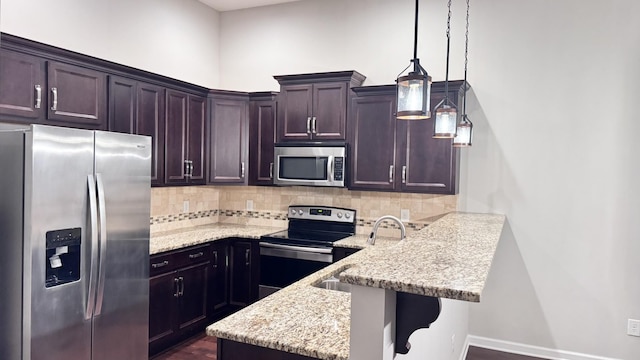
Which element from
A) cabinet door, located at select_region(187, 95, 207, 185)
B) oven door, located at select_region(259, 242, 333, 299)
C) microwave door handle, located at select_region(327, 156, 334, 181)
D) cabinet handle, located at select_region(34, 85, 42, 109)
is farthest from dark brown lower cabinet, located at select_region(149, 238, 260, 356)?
cabinet handle, located at select_region(34, 85, 42, 109)

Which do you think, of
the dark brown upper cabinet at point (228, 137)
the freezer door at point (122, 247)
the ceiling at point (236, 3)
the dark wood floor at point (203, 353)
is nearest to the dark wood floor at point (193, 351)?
the dark wood floor at point (203, 353)

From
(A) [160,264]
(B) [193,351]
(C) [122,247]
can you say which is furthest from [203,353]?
(C) [122,247]

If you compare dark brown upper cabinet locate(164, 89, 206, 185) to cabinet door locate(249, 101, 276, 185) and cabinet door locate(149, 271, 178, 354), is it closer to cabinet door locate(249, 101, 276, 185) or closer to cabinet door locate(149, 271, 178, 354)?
cabinet door locate(249, 101, 276, 185)

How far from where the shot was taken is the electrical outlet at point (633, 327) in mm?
3520

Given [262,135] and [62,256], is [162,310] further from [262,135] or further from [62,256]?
[262,135]

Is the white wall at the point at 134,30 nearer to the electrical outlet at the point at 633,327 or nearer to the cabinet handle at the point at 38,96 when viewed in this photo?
the cabinet handle at the point at 38,96

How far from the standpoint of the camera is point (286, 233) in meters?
4.46

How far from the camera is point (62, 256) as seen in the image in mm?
2529

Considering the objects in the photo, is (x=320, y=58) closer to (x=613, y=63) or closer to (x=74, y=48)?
(x=74, y=48)

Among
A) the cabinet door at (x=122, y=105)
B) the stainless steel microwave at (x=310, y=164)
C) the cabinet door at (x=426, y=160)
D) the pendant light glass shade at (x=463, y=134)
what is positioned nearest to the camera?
the pendant light glass shade at (x=463, y=134)

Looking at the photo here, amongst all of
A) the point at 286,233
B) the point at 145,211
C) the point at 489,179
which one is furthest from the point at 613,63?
the point at 145,211

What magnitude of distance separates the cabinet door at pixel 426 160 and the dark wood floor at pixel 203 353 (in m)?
1.43

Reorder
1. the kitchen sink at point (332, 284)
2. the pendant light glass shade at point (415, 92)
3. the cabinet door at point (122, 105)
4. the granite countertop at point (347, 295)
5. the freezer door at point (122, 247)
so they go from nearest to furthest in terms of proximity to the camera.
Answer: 1. the granite countertop at point (347, 295)
2. the pendant light glass shade at point (415, 92)
3. the kitchen sink at point (332, 284)
4. the freezer door at point (122, 247)
5. the cabinet door at point (122, 105)

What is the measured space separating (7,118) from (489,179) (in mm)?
3676
